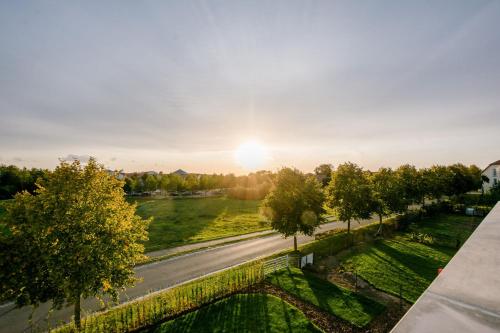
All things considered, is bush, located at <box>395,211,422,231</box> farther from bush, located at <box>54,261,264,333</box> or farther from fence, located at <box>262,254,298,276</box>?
bush, located at <box>54,261,264,333</box>

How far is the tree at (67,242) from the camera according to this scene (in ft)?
38.2

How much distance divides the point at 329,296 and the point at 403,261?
36.6 feet

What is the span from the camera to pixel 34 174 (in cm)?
8400

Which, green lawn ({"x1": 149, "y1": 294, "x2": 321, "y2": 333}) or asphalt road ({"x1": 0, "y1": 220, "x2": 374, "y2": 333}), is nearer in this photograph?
green lawn ({"x1": 149, "y1": 294, "x2": 321, "y2": 333})

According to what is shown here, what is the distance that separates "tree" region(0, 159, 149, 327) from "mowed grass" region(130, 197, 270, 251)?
1767cm

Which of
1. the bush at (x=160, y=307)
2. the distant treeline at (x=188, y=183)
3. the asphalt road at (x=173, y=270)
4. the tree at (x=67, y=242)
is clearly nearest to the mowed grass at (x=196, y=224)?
the asphalt road at (x=173, y=270)

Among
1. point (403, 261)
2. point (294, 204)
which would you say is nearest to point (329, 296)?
point (294, 204)

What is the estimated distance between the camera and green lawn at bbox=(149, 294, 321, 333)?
14336 millimetres

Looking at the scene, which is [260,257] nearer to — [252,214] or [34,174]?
[252,214]

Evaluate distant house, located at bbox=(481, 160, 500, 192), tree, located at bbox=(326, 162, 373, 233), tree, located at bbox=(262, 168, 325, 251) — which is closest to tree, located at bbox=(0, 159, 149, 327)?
tree, located at bbox=(262, 168, 325, 251)

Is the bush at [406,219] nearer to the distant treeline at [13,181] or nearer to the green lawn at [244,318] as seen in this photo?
the green lawn at [244,318]

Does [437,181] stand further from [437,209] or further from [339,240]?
[339,240]

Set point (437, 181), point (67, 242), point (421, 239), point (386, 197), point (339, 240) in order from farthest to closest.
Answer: point (437, 181), point (386, 197), point (421, 239), point (339, 240), point (67, 242)

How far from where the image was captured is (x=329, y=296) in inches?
715
